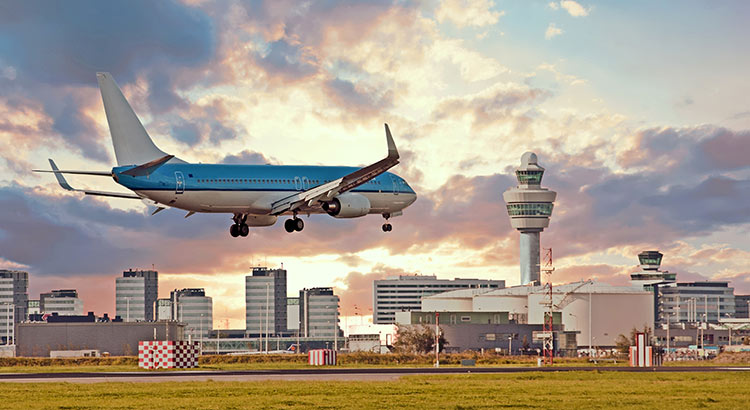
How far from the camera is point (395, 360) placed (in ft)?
406

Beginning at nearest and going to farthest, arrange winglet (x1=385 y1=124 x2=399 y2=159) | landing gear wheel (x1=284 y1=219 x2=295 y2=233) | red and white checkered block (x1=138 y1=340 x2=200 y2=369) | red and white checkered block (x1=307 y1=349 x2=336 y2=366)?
1. winglet (x1=385 y1=124 x2=399 y2=159)
2. red and white checkered block (x1=138 y1=340 x2=200 y2=369)
3. landing gear wheel (x1=284 y1=219 x2=295 y2=233)
4. red and white checkered block (x1=307 y1=349 x2=336 y2=366)

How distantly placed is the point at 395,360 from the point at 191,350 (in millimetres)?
38830

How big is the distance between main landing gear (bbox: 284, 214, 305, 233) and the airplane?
81mm

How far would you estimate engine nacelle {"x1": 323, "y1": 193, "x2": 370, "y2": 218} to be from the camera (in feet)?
292

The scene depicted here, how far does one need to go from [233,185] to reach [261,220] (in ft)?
24.2

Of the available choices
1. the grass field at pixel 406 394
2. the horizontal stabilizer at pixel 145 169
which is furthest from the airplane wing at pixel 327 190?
the grass field at pixel 406 394

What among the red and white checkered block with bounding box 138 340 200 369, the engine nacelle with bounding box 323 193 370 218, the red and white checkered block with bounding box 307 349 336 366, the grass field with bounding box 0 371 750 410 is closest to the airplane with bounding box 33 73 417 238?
the engine nacelle with bounding box 323 193 370 218

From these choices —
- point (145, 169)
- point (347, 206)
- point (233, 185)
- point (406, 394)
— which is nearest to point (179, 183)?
point (145, 169)

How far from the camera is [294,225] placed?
90.2 metres

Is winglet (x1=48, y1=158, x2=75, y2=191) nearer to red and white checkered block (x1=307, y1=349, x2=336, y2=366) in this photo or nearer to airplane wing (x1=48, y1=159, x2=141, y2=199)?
airplane wing (x1=48, y1=159, x2=141, y2=199)

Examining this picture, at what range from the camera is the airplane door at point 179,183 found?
82.8 metres

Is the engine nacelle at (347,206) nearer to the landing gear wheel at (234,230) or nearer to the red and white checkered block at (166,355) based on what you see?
the landing gear wheel at (234,230)

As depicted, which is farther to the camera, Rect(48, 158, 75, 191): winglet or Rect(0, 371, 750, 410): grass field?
Rect(48, 158, 75, 191): winglet

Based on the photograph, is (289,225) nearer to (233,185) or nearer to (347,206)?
(347,206)
